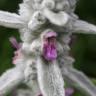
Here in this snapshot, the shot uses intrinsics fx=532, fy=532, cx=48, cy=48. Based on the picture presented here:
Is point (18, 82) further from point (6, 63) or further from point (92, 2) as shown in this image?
point (92, 2)

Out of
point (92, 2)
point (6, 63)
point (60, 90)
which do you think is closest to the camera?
point (60, 90)

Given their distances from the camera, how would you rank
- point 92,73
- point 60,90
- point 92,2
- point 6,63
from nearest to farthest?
point 60,90 → point 6,63 → point 92,73 → point 92,2

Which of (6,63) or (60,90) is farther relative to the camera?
(6,63)

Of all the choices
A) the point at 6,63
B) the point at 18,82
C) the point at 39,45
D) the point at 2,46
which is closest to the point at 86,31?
the point at 39,45

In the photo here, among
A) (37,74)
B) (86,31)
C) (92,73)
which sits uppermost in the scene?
(86,31)

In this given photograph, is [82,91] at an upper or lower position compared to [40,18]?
lower

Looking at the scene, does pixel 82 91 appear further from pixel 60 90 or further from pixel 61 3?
pixel 61 3
